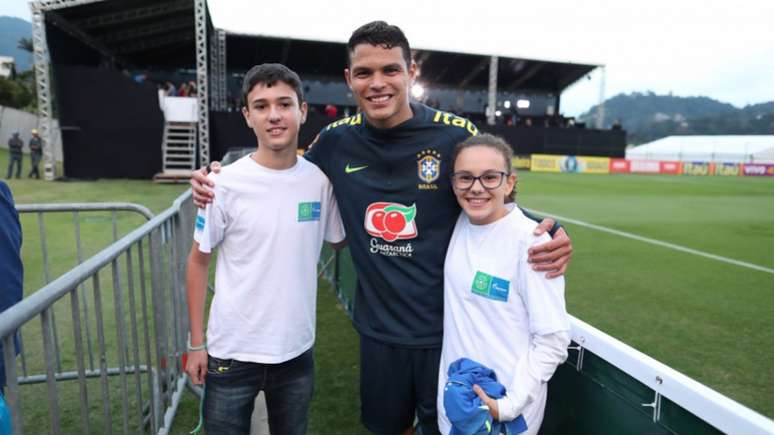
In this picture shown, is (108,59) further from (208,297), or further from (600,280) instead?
(600,280)

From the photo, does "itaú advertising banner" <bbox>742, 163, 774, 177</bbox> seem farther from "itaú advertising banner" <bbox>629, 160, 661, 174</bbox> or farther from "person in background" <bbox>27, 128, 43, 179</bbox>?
"person in background" <bbox>27, 128, 43, 179</bbox>

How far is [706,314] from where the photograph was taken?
16.5 feet

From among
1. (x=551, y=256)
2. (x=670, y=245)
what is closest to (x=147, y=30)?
(x=670, y=245)

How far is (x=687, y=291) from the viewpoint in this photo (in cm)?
583

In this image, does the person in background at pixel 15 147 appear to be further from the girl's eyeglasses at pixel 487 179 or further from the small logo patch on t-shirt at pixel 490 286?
the small logo patch on t-shirt at pixel 490 286

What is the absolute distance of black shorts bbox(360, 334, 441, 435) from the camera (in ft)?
6.82

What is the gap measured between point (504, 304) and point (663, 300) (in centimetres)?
467

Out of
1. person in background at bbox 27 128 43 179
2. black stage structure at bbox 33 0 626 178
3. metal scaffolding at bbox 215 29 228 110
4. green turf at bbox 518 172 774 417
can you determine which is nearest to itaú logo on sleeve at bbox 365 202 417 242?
green turf at bbox 518 172 774 417

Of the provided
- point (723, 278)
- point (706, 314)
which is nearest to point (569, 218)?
point (723, 278)

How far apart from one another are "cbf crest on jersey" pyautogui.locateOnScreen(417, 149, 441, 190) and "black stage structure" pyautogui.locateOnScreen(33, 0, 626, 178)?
1689cm

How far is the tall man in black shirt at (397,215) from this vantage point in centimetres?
202

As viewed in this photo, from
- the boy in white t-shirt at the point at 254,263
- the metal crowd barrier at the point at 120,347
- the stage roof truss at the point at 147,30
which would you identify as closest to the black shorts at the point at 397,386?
→ the boy in white t-shirt at the point at 254,263

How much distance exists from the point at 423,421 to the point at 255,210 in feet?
3.80

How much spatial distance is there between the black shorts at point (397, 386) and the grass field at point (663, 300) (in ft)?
2.82
